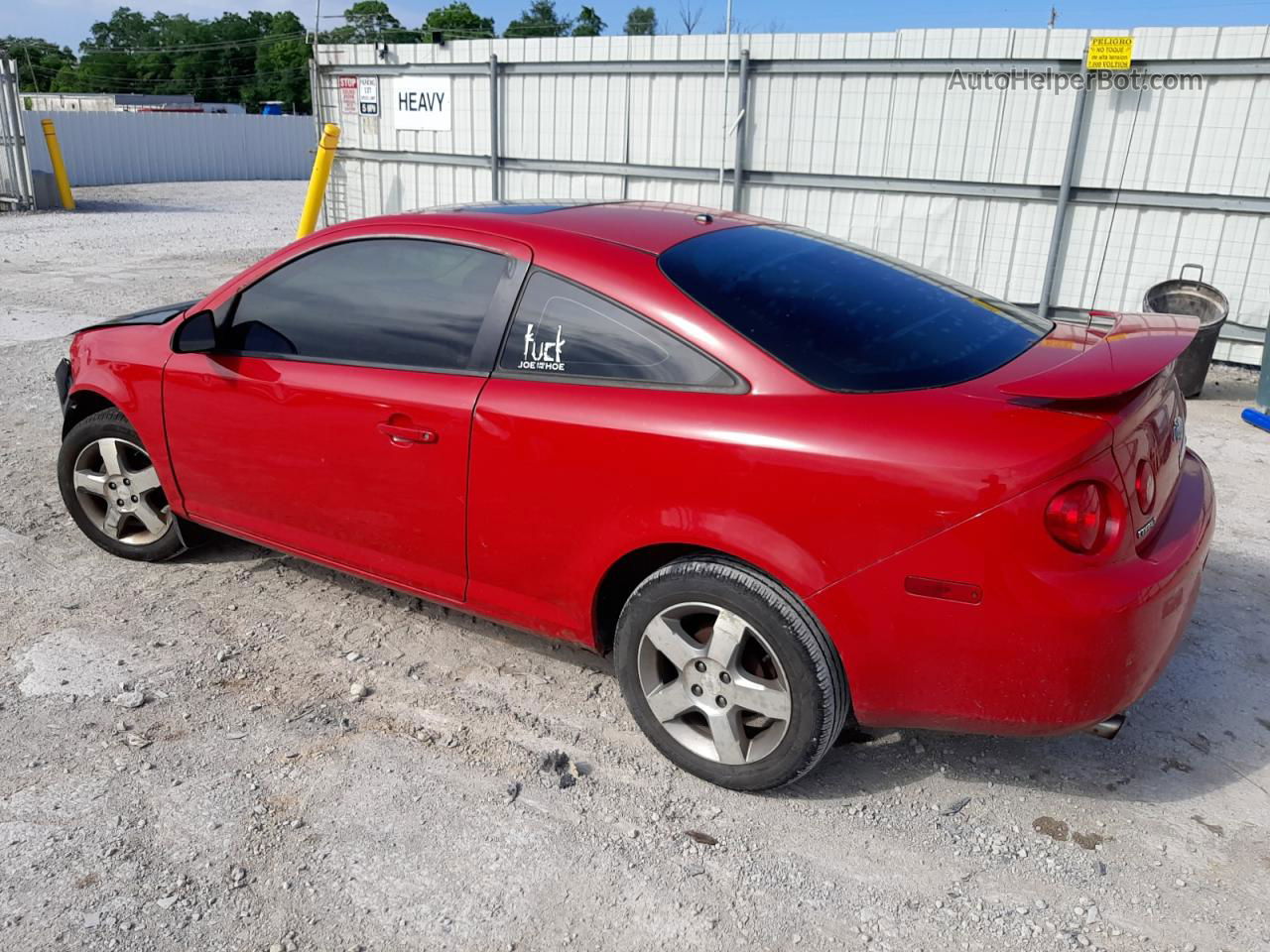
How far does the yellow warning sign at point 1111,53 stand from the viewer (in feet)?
26.3

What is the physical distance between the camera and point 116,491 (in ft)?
14.1

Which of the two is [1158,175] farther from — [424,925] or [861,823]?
[424,925]

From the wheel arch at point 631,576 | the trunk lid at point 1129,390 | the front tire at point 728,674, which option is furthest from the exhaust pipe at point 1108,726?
the wheel arch at point 631,576

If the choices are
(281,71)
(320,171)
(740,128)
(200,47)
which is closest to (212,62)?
(200,47)

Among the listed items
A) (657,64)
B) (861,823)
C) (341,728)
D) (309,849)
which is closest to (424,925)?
(309,849)

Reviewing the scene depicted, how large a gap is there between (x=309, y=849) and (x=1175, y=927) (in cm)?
218

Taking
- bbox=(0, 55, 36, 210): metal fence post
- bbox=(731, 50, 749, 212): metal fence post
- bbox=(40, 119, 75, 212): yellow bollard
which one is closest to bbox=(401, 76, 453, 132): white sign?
bbox=(731, 50, 749, 212): metal fence post

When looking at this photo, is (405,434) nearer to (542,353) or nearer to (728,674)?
(542,353)

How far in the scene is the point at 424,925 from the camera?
7.91 feet

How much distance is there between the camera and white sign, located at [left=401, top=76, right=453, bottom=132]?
12.1 metres

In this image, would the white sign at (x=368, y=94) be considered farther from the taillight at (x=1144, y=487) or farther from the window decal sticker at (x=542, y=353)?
the taillight at (x=1144, y=487)

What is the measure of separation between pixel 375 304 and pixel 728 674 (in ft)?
5.67

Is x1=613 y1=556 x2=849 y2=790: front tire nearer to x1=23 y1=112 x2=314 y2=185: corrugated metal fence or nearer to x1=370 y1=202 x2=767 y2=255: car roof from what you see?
x1=370 y1=202 x2=767 y2=255: car roof

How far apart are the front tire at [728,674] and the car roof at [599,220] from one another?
1056mm
